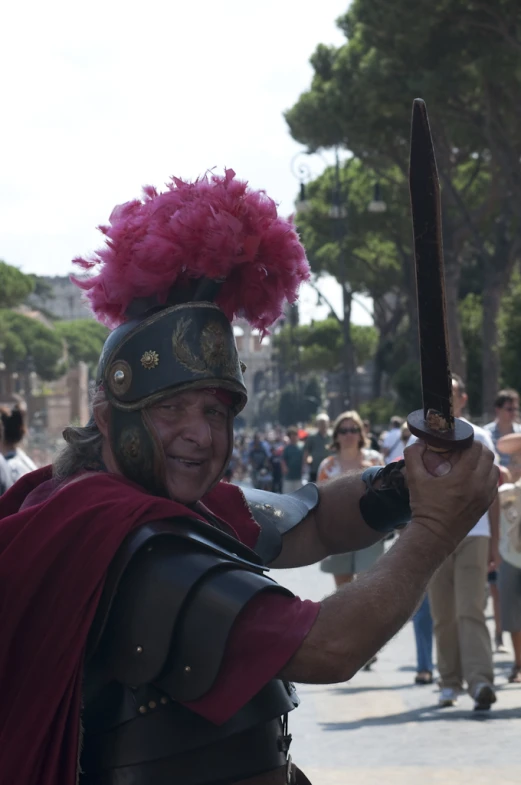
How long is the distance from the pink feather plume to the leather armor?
0.50 meters

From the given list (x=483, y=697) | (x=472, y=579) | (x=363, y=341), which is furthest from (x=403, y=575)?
(x=363, y=341)

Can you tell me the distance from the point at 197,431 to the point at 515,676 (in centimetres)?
758

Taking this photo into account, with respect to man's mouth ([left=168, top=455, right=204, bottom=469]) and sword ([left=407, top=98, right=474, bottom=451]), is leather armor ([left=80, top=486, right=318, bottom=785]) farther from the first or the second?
sword ([left=407, top=98, right=474, bottom=451])

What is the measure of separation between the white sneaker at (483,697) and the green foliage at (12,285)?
91045mm

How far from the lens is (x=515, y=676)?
1021cm

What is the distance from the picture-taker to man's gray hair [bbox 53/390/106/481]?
3152 mm

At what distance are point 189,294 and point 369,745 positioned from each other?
5.16 metres

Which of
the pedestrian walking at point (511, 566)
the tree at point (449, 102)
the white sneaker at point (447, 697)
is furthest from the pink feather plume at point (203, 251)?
the tree at point (449, 102)

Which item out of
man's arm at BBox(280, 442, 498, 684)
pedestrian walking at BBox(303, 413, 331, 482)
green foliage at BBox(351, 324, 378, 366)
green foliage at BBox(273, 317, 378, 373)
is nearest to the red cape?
man's arm at BBox(280, 442, 498, 684)

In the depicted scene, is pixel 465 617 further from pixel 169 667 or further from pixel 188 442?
pixel 169 667

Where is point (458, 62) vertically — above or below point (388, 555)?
above

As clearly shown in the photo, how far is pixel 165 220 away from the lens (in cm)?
307

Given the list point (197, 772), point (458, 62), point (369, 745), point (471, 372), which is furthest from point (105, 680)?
Result: point (471, 372)

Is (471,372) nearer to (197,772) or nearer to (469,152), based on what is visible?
(469,152)
